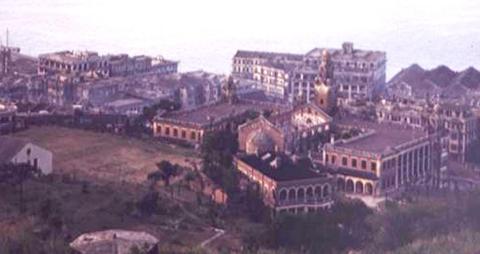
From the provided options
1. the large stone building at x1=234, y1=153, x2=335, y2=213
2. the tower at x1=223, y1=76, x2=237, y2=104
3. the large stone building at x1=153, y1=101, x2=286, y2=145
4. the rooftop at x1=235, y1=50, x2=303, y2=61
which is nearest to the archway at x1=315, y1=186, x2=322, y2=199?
the large stone building at x1=234, y1=153, x2=335, y2=213

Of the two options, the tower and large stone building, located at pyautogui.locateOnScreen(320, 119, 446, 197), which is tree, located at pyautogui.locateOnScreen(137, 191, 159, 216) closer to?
large stone building, located at pyautogui.locateOnScreen(320, 119, 446, 197)

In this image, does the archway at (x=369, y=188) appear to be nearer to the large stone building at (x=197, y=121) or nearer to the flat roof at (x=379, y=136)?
the flat roof at (x=379, y=136)

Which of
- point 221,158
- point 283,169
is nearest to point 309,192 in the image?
point 283,169

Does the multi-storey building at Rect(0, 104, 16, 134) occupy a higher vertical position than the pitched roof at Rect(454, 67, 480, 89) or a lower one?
lower

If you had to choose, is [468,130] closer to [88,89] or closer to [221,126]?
[221,126]

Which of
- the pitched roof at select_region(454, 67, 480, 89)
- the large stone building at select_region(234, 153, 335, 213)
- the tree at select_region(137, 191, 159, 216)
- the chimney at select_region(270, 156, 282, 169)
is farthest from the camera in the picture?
the pitched roof at select_region(454, 67, 480, 89)

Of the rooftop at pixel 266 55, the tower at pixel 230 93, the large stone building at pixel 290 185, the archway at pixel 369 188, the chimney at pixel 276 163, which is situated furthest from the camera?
the rooftop at pixel 266 55

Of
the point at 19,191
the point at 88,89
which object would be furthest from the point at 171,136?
the point at 19,191

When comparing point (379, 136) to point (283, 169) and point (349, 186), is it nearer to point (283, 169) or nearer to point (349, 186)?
point (349, 186)

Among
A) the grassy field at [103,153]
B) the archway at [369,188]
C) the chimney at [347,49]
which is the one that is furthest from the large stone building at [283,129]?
the chimney at [347,49]
